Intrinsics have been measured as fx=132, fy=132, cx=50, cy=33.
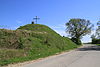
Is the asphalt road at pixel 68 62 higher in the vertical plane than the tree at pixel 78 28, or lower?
lower

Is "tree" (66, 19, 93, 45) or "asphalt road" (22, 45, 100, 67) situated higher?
"tree" (66, 19, 93, 45)

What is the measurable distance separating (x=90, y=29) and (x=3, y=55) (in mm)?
57017

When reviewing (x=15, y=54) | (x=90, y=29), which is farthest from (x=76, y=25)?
(x=15, y=54)

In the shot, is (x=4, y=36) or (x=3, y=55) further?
(x=4, y=36)

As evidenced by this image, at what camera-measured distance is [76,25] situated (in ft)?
203

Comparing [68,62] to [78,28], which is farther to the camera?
[78,28]

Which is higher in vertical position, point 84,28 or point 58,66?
point 84,28

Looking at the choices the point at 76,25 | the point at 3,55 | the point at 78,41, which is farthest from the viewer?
the point at 76,25

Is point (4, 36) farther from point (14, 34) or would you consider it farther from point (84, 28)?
point (84, 28)

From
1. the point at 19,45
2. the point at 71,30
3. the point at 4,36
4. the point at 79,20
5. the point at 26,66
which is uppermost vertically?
the point at 79,20

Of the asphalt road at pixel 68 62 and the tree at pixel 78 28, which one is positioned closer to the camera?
the asphalt road at pixel 68 62

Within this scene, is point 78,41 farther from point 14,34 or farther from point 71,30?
point 14,34

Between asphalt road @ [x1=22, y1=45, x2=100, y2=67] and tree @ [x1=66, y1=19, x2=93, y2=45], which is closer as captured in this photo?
asphalt road @ [x1=22, y1=45, x2=100, y2=67]

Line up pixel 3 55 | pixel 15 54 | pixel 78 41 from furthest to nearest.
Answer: pixel 78 41 < pixel 15 54 < pixel 3 55
